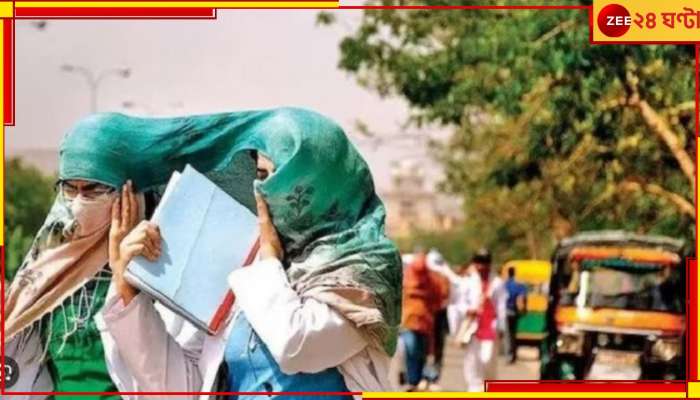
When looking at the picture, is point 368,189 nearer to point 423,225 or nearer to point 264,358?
point 264,358

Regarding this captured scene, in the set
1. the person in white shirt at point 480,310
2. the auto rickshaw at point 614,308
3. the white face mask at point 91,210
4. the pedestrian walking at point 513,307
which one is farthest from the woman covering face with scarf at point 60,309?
the pedestrian walking at point 513,307

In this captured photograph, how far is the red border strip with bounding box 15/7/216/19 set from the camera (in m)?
5.36

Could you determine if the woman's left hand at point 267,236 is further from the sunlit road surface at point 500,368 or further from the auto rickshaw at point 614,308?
the sunlit road surface at point 500,368

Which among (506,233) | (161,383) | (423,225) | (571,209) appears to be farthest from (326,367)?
(506,233)

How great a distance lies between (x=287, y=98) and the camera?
212 inches

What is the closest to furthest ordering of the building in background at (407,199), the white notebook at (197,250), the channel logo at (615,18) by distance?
the white notebook at (197,250), the building in background at (407,199), the channel logo at (615,18)

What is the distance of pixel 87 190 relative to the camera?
4883 mm

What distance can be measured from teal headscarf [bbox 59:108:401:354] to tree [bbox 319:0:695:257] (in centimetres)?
87

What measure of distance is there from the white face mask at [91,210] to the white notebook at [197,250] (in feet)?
0.44

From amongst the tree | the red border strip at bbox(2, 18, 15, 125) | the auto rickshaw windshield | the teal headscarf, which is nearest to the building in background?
the teal headscarf

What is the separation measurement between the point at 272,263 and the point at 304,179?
0.21 meters

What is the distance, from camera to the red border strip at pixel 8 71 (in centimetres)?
541

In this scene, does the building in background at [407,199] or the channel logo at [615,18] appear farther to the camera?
the channel logo at [615,18]

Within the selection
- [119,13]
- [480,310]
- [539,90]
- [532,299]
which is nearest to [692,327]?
[119,13]
